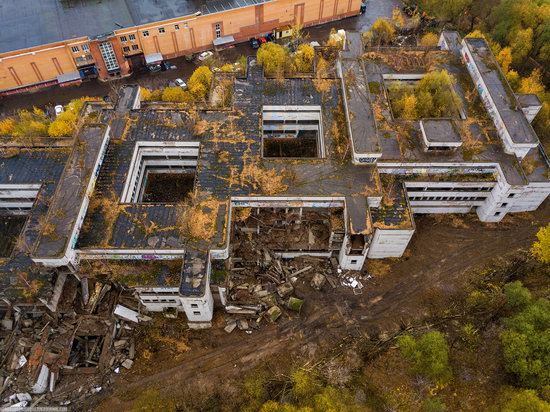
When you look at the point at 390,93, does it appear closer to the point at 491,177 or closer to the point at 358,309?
the point at 491,177

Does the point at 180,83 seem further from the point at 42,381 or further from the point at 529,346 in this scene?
the point at 529,346

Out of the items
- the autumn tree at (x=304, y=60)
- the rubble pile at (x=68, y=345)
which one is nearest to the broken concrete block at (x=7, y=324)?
the rubble pile at (x=68, y=345)

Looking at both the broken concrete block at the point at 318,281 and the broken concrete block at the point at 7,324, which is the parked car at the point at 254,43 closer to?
the broken concrete block at the point at 318,281

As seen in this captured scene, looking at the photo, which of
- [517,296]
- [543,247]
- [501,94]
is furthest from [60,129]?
[543,247]

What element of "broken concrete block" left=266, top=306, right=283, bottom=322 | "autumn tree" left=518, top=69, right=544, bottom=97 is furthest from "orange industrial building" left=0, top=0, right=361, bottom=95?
"broken concrete block" left=266, top=306, right=283, bottom=322

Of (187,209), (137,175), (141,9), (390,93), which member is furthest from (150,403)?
(141,9)

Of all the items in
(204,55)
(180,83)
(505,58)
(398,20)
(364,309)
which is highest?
(505,58)
